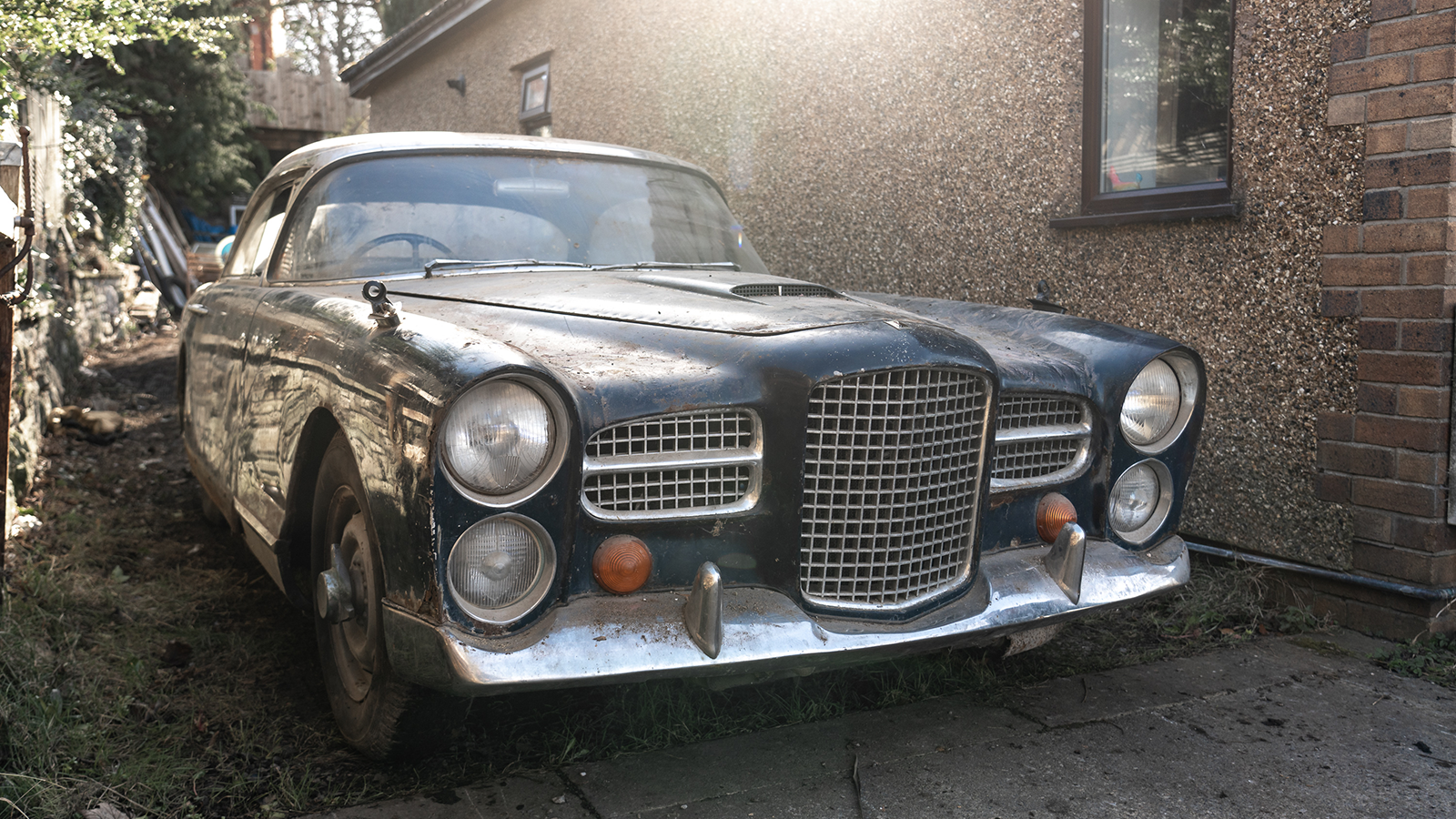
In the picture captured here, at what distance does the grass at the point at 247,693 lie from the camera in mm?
2256

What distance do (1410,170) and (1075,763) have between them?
6.86ft

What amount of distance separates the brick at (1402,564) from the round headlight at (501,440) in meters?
2.72

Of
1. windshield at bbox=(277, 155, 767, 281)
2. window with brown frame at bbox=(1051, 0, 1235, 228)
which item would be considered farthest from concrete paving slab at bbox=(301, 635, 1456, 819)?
window with brown frame at bbox=(1051, 0, 1235, 228)

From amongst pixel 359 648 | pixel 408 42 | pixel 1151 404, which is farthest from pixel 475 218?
pixel 408 42

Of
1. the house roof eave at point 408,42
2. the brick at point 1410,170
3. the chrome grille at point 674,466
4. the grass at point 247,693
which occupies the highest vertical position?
the house roof eave at point 408,42

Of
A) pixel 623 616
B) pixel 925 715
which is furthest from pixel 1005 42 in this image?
pixel 623 616

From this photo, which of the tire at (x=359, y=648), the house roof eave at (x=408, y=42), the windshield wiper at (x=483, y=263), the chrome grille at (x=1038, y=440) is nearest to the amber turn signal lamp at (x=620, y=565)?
the tire at (x=359, y=648)

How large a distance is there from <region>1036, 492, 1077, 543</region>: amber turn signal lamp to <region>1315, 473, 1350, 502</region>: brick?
135 centimetres

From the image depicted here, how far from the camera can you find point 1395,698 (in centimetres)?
278

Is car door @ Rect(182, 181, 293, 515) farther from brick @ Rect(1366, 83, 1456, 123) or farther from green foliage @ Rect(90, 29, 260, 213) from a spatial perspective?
green foliage @ Rect(90, 29, 260, 213)

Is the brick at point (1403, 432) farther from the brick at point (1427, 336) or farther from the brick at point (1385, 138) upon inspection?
the brick at point (1385, 138)

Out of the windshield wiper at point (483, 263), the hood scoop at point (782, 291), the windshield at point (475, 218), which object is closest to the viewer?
the hood scoop at point (782, 291)

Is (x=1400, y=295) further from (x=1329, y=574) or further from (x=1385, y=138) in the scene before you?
(x=1329, y=574)

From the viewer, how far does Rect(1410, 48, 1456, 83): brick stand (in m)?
2.97
